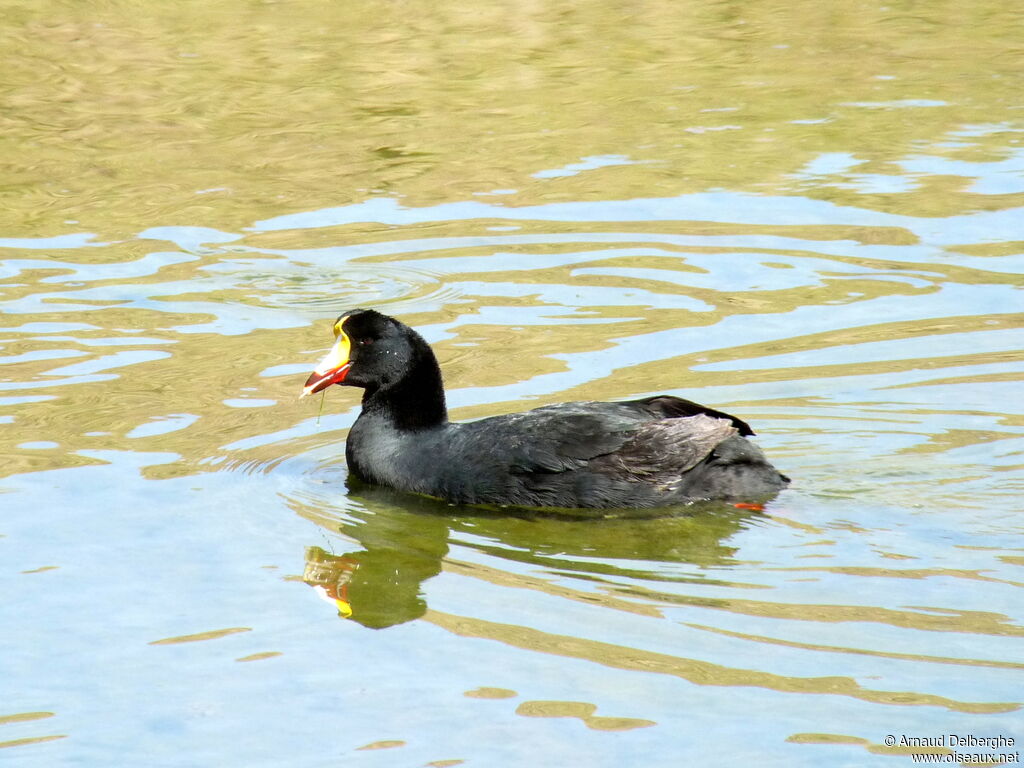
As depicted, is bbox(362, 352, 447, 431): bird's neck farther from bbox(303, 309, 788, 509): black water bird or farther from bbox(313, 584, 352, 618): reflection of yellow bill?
bbox(313, 584, 352, 618): reflection of yellow bill

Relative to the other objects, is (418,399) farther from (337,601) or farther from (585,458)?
(337,601)

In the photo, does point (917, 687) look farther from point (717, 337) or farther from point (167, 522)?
point (717, 337)

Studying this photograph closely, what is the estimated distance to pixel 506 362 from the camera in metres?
9.76

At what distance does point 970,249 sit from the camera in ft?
37.5

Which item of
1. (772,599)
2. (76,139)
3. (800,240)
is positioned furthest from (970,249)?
(76,139)

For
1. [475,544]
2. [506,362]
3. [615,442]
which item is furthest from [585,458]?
[506,362]

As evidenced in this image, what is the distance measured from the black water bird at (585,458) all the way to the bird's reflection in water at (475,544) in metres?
0.09

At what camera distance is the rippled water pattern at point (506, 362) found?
18.8 ft

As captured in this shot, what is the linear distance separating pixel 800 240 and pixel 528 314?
2379 millimetres

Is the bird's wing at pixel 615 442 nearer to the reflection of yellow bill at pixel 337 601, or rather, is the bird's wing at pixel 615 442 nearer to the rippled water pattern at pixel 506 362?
the rippled water pattern at pixel 506 362

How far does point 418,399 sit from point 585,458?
3.41 ft

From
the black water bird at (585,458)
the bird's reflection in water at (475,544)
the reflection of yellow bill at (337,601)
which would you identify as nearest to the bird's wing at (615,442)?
the black water bird at (585,458)

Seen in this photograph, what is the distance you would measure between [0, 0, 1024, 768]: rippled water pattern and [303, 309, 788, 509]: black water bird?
0.43 ft

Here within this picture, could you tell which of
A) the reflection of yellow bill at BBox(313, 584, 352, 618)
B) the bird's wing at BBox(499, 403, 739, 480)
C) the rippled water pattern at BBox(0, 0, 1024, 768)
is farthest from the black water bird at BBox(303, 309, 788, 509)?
the reflection of yellow bill at BBox(313, 584, 352, 618)
